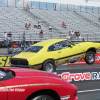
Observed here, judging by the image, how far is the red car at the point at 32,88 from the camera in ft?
9.92

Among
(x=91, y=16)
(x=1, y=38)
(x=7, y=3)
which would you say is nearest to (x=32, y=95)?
(x=1, y=38)

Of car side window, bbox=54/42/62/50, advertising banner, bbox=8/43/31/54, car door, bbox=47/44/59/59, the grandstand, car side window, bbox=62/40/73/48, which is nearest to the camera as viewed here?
car door, bbox=47/44/59/59

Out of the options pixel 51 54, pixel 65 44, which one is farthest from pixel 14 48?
pixel 51 54

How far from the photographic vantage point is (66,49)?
9.38m

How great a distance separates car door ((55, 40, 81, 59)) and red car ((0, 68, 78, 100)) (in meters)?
5.60

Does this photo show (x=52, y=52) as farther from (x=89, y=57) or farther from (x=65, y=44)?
(x=89, y=57)

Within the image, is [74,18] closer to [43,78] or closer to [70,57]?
[70,57]

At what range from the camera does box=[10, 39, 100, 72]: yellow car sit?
8.34m

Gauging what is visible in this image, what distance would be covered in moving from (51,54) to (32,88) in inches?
224

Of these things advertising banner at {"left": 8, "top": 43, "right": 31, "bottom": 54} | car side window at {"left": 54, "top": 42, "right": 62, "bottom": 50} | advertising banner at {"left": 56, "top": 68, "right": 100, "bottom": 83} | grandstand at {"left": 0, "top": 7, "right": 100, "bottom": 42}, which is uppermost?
grandstand at {"left": 0, "top": 7, "right": 100, "bottom": 42}

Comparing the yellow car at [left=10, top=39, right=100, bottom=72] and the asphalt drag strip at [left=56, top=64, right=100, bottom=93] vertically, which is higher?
the yellow car at [left=10, top=39, right=100, bottom=72]

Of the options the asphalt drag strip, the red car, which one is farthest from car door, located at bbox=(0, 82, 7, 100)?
the asphalt drag strip

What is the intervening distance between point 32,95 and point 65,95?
665 mm

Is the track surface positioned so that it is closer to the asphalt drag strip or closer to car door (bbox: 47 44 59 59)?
the asphalt drag strip
